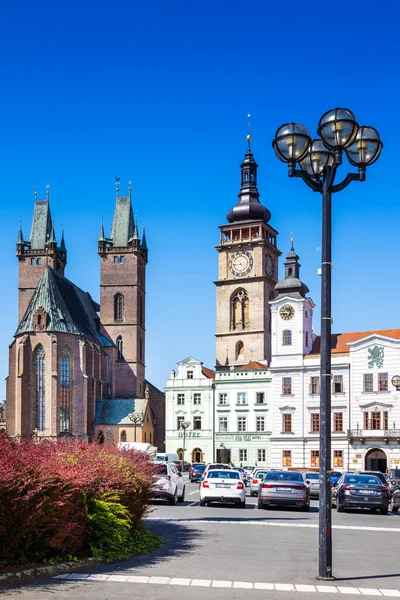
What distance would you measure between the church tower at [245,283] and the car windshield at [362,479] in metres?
65.7

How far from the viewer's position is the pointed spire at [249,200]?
103938 millimetres

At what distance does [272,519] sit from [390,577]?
10.8 metres

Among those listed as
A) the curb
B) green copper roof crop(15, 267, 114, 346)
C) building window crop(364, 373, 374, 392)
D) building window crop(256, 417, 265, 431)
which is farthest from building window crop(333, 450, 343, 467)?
the curb

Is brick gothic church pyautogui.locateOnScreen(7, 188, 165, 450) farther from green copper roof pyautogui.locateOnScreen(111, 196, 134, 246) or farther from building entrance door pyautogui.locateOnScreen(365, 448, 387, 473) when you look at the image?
building entrance door pyautogui.locateOnScreen(365, 448, 387, 473)

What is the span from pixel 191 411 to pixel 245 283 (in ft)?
69.8

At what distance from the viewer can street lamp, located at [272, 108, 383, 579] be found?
12.2m

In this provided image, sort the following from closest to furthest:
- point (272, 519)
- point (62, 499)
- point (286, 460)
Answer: point (62, 499), point (272, 519), point (286, 460)

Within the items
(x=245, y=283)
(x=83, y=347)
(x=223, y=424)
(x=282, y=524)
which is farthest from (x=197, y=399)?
(x=282, y=524)

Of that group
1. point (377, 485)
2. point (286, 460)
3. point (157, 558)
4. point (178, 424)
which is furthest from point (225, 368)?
point (157, 558)

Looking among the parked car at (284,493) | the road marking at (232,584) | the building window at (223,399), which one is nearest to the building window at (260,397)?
the building window at (223,399)

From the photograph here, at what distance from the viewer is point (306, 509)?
2780cm

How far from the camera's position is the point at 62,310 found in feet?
293

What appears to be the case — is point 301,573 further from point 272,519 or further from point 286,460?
point 286,460

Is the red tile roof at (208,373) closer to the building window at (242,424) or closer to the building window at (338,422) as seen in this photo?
the building window at (242,424)
